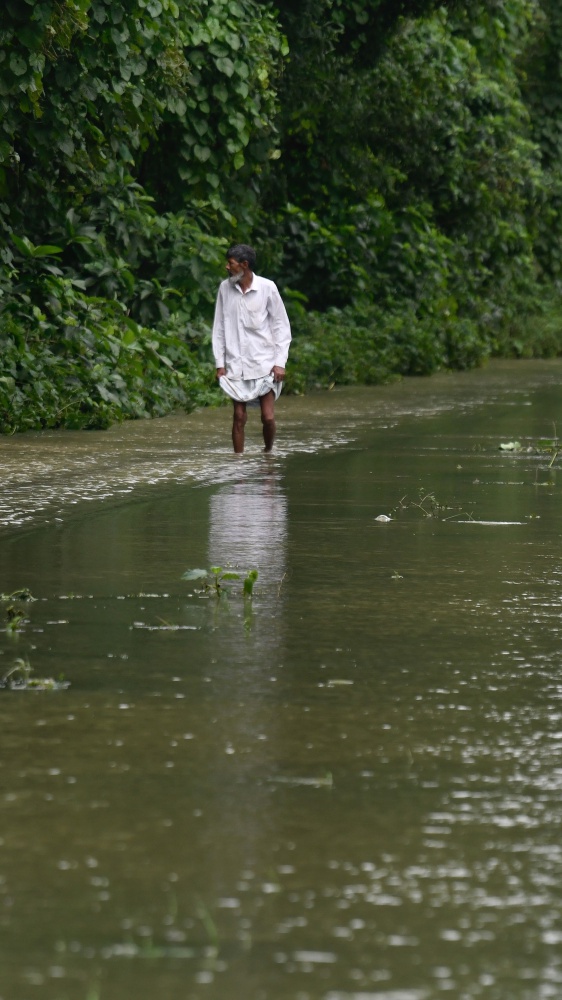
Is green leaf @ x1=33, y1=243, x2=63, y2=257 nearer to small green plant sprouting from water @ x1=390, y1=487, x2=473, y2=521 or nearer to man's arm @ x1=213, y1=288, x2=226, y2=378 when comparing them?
man's arm @ x1=213, y1=288, x2=226, y2=378

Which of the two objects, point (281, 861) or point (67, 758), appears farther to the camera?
point (67, 758)

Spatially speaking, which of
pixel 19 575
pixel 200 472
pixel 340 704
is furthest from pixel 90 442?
pixel 340 704

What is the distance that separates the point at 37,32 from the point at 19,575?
895cm

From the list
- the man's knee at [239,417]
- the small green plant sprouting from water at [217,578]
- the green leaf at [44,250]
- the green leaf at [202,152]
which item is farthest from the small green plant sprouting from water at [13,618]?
the green leaf at [202,152]

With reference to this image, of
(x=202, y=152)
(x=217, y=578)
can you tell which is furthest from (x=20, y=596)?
(x=202, y=152)

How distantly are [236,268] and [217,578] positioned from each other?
23.6ft

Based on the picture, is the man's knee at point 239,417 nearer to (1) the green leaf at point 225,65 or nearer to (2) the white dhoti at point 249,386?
(2) the white dhoti at point 249,386

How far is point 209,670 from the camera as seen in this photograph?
6238 mm

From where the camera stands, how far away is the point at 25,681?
5.98 metres

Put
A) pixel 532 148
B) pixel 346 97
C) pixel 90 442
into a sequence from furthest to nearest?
pixel 532 148 < pixel 346 97 < pixel 90 442

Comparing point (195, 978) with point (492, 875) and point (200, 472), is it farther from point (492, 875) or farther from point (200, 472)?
point (200, 472)

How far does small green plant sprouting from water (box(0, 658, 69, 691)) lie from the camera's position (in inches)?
233

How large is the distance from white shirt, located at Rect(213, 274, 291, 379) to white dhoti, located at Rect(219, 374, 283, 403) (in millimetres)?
37

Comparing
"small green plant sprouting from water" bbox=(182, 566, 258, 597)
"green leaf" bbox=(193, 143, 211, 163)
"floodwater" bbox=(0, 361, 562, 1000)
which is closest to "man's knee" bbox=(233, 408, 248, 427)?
"floodwater" bbox=(0, 361, 562, 1000)
